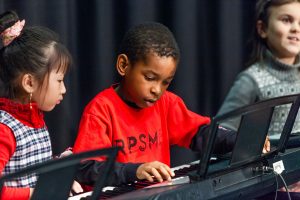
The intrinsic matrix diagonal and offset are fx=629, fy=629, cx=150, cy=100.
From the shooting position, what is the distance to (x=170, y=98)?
202cm

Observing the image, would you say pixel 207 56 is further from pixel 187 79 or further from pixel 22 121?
pixel 22 121

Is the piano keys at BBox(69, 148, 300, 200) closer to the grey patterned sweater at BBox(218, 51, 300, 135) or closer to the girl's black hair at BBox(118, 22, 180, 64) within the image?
the girl's black hair at BBox(118, 22, 180, 64)

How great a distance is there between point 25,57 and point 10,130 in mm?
203

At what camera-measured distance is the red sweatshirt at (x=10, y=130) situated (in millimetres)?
1571

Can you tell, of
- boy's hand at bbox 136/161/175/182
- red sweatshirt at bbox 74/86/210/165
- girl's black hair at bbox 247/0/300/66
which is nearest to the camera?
boy's hand at bbox 136/161/175/182

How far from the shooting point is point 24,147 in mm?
1653

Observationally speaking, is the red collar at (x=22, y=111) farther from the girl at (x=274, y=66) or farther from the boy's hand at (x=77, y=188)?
the girl at (x=274, y=66)

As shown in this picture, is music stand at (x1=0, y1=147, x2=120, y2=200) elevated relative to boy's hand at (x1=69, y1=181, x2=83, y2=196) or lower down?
elevated

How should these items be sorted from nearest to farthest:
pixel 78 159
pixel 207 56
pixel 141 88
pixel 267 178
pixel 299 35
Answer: pixel 78 159 → pixel 267 178 → pixel 141 88 → pixel 299 35 → pixel 207 56

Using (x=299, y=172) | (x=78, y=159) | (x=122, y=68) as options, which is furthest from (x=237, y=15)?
(x=78, y=159)

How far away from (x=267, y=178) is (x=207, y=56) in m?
1.43

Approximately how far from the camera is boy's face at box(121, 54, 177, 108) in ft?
5.79

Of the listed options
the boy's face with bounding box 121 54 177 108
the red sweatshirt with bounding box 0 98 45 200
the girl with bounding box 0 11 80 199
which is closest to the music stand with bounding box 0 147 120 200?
the red sweatshirt with bounding box 0 98 45 200

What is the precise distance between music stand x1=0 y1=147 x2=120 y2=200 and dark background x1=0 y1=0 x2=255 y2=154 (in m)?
1.14
